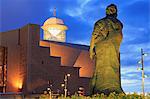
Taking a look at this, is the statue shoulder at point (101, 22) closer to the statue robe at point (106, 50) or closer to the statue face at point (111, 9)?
the statue robe at point (106, 50)

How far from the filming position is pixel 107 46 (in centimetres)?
1362

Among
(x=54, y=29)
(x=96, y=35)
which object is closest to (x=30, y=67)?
(x=54, y=29)

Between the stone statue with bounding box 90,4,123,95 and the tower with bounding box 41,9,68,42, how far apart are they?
1823 inches

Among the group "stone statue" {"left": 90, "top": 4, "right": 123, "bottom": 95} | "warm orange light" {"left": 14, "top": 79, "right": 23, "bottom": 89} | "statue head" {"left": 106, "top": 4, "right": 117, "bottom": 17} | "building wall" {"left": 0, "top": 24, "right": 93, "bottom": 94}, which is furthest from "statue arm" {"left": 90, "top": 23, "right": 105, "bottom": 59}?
"warm orange light" {"left": 14, "top": 79, "right": 23, "bottom": 89}

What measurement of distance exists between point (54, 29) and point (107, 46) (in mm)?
47076

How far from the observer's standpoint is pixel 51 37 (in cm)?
6056

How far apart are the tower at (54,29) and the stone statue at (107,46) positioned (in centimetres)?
4631

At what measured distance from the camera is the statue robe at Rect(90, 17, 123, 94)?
1328cm

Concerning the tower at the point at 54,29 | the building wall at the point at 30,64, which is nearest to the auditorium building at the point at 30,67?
the building wall at the point at 30,64

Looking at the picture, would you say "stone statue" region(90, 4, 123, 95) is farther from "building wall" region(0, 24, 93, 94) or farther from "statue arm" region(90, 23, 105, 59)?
"building wall" region(0, 24, 93, 94)

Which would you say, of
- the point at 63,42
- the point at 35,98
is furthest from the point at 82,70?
the point at 35,98

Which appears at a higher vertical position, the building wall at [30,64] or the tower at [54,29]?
the tower at [54,29]

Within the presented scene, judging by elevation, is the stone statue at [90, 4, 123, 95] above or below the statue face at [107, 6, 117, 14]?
below

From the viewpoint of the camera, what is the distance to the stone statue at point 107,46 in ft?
43.8
